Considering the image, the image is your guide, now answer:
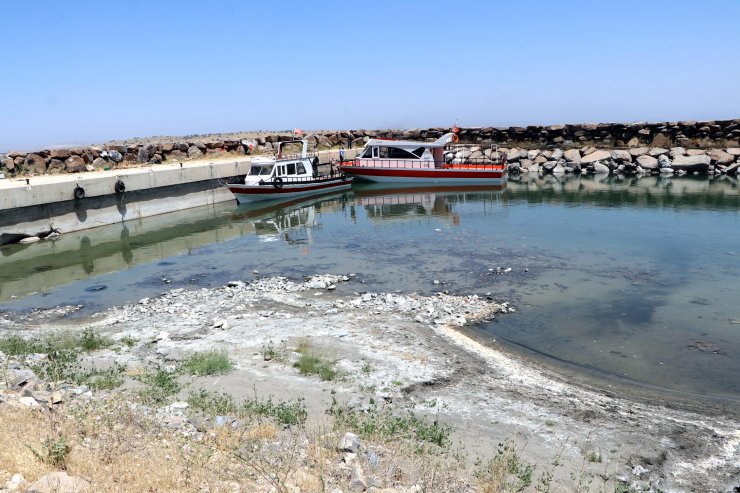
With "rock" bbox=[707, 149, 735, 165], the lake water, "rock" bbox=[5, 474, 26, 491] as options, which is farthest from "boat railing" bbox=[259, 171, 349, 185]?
"rock" bbox=[707, 149, 735, 165]

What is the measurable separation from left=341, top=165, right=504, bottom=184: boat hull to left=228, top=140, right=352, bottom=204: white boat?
142 inches

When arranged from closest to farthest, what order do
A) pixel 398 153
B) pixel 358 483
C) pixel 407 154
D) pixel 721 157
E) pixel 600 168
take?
pixel 358 483 < pixel 407 154 < pixel 398 153 < pixel 721 157 < pixel 600 168

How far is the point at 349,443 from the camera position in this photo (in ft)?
23.6

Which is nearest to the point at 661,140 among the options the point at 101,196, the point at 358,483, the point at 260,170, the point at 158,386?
the point at 260,170

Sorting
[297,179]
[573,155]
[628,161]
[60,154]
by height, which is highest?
[60,154]

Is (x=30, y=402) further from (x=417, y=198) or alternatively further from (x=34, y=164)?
(x=417, y=198)

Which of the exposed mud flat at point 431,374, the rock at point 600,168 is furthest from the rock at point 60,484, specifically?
the rock at point 600,168

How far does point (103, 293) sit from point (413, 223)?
14738mm

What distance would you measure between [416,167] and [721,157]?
2375cm

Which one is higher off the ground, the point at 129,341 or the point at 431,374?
the point at 129,341

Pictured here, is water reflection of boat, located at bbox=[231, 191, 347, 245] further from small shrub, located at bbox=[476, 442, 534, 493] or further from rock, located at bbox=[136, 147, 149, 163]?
small shrub, located at bbox=[476, 442, 534, 493]

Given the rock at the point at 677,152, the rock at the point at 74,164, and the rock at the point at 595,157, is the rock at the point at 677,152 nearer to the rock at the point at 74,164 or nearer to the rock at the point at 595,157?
the rock at the point at 595,157

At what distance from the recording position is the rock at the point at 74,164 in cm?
3469

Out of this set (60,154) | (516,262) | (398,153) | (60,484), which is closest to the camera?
(60,484)
